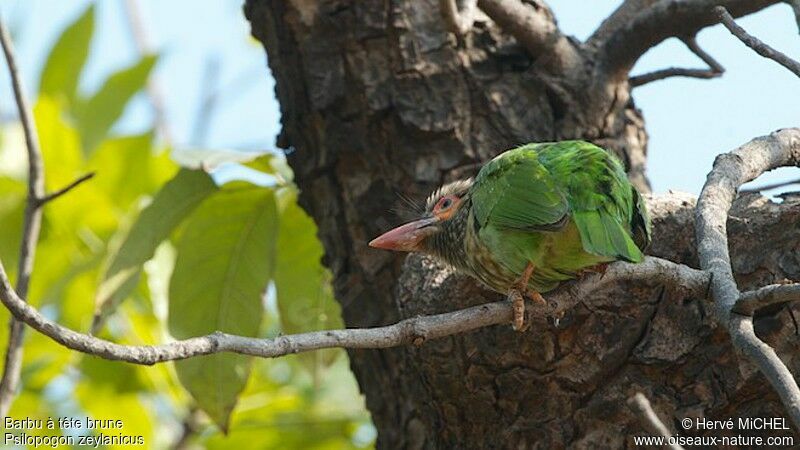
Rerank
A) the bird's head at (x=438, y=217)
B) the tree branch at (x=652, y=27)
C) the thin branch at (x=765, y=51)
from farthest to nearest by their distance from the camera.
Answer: the tree branch at (x=652, y=27)
the bird's head at (x=438, y=217)
the thin branch at (x=765, y=51)

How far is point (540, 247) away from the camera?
2783 millimetres

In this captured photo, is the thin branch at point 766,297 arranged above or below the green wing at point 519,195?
above

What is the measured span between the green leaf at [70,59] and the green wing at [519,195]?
2553mm

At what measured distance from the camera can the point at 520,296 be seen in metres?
2.62

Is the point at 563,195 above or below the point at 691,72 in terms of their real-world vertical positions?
below

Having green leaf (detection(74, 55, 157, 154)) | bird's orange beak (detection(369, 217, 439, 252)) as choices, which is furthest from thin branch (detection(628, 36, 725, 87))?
green leaf (detection(74, 55, 157, 154))

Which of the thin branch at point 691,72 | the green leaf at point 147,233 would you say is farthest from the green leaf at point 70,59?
the thin branch at point 691,72

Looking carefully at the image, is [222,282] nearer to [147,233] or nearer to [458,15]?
[147,233]

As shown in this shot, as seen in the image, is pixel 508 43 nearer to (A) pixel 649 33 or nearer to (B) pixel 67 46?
(A) pixel 649 33

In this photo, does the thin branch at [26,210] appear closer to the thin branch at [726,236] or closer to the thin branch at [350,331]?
the thin branch at [350,331]

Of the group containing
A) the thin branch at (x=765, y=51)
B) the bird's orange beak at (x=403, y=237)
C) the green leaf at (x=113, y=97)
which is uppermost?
the thin branch at (x=765, y=51)

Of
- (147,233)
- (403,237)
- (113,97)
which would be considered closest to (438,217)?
(403,237)

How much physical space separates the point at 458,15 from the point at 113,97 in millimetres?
1980

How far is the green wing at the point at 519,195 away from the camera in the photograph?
2705 millimetres
